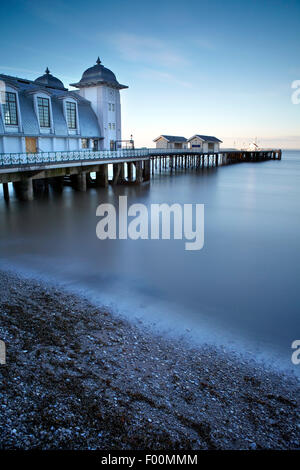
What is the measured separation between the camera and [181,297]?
26.3ft

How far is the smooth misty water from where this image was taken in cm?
683

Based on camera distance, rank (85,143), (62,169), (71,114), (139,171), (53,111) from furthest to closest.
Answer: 1. (139,171)
2. (85,143)
3. (71,114)
4. (53,111)
5. (62,169)

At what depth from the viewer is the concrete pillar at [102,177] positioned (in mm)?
25969

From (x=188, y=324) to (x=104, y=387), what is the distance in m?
2.58

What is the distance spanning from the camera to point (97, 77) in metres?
27.2

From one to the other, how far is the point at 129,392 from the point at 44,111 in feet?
68.8

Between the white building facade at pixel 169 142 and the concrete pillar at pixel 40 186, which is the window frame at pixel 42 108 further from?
the white building facade at pixel 169 142

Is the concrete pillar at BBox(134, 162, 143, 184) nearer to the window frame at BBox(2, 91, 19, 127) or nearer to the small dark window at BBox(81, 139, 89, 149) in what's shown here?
the small dark window at BBox(81, 139, 89, 149)

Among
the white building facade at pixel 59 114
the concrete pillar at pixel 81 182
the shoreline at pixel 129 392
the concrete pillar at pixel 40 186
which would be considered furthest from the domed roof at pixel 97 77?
the shoreline at pixel 129 392

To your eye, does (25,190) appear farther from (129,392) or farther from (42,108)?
(129,392)

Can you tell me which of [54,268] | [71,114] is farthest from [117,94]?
[54,268]

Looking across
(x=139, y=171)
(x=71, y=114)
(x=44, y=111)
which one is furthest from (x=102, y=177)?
(x=44, y=111)

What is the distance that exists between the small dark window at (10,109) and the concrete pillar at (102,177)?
812cm

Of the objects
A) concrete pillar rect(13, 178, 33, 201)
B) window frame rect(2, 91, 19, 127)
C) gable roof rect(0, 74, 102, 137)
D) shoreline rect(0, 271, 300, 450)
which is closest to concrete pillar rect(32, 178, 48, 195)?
concrete pillar rect(13, 178, 33, 201)
